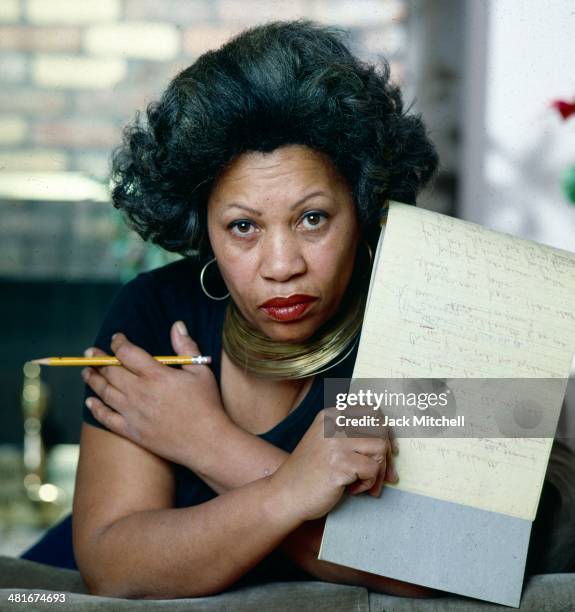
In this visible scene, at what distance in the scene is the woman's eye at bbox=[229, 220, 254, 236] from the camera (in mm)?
1264

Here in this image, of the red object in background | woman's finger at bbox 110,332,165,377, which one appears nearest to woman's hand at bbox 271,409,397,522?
woman's finger at bbox 110,332,165,377

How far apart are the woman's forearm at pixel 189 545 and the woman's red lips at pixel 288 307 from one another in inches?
9.8

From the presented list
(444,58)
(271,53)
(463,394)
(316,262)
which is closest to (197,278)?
(316,262)

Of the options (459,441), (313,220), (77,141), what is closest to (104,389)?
(313,220)

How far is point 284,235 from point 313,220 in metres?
0.06

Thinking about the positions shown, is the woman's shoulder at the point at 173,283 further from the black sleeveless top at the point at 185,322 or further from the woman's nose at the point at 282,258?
the woman's nose at the point at 282,258

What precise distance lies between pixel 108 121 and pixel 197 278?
2013 millimetres

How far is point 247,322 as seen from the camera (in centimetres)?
139

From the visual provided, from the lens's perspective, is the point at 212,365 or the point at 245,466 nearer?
the point at 245,466

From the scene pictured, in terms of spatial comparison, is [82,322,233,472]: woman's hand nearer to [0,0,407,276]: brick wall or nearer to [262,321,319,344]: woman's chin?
[262,321,319,344]: woman's chin

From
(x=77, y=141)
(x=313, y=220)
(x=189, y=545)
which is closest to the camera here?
(x=189, y=545)

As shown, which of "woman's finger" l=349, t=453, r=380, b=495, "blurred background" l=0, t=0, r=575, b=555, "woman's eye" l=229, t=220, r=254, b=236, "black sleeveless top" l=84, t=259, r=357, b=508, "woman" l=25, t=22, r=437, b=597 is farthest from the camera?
"blurred background" l=0, t=0, r=575, b=555

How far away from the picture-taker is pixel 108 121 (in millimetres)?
3361

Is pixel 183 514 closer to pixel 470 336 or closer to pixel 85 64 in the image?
pixel 470 336
